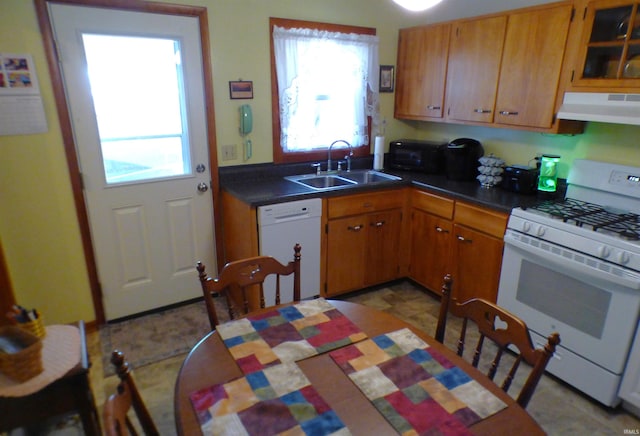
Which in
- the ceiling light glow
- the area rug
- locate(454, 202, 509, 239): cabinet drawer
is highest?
the ceiling light glow

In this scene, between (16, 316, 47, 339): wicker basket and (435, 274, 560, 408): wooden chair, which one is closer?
(435, 274, 560, 408): wooden chair

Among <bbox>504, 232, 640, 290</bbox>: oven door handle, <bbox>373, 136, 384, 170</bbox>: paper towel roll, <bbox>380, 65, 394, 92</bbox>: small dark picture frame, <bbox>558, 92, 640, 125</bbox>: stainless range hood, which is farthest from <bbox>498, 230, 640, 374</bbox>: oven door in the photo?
<bbox>380, 65, 394, 92</bbox>: small dark picture frame

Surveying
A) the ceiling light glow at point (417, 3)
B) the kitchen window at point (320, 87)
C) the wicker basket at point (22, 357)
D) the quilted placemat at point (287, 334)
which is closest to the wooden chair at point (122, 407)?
the quilted placemat at point (287, 334)

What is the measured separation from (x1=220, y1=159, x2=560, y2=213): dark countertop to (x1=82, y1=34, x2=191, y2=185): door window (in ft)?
1.34

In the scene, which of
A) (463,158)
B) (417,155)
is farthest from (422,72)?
(463,158)

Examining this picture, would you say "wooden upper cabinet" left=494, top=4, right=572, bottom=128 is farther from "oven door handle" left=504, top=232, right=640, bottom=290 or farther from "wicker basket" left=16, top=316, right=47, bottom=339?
"wicker basket" left=16, top=316, right=47, bottom=339

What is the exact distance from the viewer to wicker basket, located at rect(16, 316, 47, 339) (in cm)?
154

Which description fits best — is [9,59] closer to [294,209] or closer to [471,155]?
[294,209]

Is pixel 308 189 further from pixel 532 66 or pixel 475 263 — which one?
pixel 532 66

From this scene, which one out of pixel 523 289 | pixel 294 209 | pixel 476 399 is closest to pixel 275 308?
pixel 476 399

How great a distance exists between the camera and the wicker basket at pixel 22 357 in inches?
56.3

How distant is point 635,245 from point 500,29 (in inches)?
63.7

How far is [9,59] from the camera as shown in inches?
85.9

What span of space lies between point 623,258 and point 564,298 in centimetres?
40
